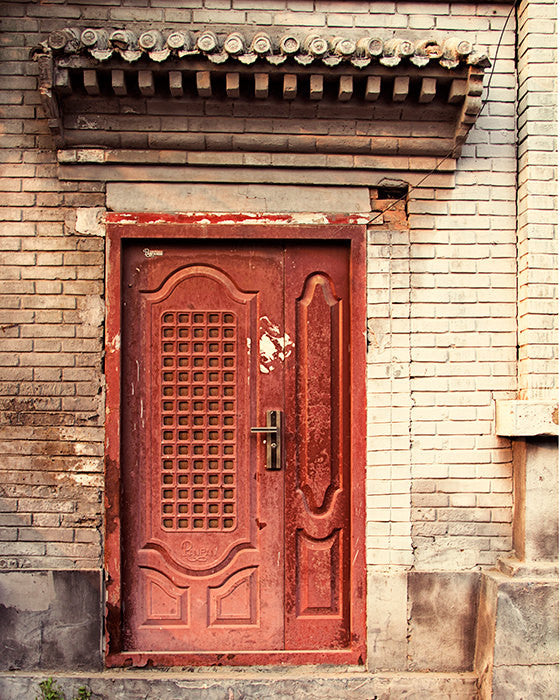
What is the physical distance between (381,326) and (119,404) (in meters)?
1.69

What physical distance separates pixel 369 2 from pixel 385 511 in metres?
3.20

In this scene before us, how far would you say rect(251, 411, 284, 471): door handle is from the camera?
386cm

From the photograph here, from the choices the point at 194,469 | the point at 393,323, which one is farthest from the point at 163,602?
the point at 393,323

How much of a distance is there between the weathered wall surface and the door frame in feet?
0.23

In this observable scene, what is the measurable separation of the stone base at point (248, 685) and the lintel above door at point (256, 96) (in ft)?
10.2

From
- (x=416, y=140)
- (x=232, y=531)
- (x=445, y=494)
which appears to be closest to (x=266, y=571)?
(x=232, y=531)

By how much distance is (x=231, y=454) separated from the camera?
389 cm

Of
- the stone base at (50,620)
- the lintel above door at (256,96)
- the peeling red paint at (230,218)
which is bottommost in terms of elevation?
the stone base at (50,620)

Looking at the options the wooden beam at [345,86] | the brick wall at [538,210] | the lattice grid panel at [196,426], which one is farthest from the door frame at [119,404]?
the brick wall at [538,210]

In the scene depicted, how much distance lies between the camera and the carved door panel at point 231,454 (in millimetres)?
3857

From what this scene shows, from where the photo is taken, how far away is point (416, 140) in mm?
3869

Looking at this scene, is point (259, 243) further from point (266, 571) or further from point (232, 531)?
point (266, 571)

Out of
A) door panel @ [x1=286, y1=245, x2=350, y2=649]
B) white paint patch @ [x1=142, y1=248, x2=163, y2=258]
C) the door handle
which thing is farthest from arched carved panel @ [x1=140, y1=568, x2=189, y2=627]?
white paint patch @ [x1=142, y1=248, x2=163, y2=258]

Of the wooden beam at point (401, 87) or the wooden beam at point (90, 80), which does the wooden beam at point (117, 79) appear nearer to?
the wooden beam at point (90, 80)
